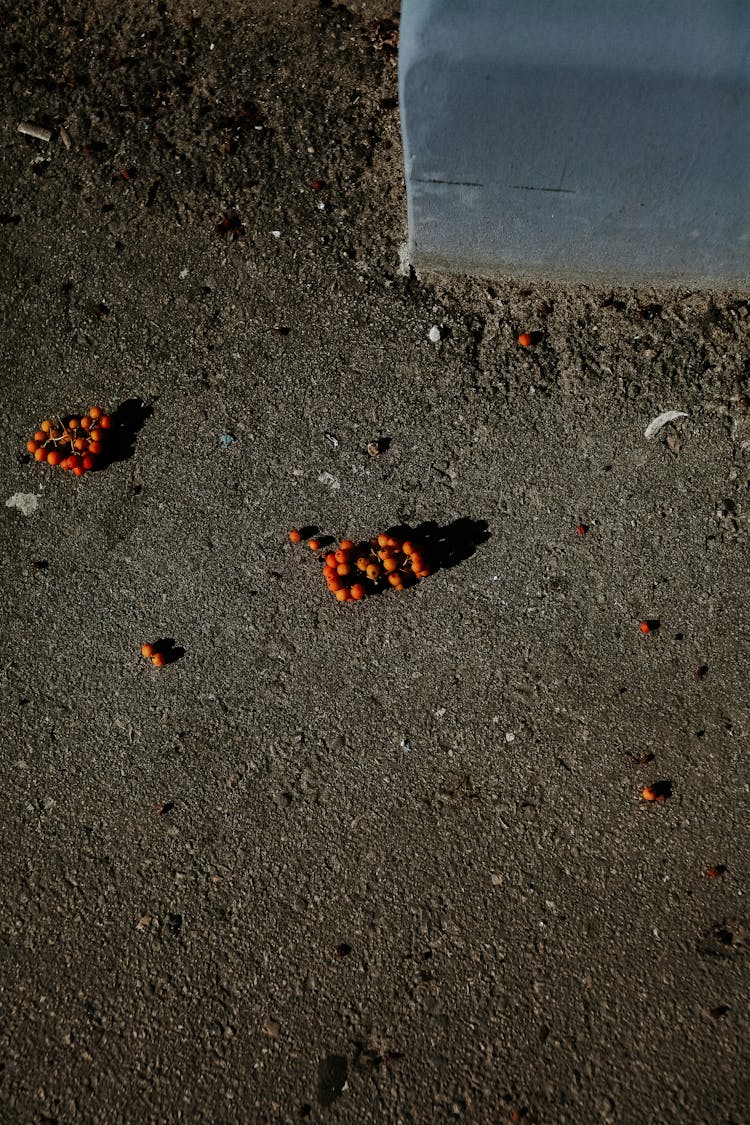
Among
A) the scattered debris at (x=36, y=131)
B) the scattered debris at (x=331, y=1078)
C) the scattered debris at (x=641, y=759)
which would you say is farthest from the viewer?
the scattered debris at (x=36, y=131)

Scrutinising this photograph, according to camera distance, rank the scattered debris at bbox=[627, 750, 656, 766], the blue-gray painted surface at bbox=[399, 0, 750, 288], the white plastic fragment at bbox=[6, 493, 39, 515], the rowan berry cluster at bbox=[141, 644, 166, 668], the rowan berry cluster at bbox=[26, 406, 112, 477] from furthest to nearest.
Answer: the white plastic fragment at bbox=[6, 493, 39, 515], the rowan berry cluster at bbox=[26, 406, 112, 477], the rowan berry cluster at bbox=[141, 644, 166, 668], the scattered debris at bbox=[627, 750, 656, 766], the blue-gray painted surface at bbox=[399, 0, 750, 288]

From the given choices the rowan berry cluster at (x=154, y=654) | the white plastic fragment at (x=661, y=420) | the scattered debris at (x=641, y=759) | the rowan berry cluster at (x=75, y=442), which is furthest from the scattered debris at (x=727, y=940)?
the rowan berry cluster at (x=75, y=442)

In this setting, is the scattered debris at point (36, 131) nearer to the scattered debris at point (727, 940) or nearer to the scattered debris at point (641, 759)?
the scattered debris at point (641, 759)

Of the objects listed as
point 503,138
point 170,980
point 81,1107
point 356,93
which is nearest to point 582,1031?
point 170,980

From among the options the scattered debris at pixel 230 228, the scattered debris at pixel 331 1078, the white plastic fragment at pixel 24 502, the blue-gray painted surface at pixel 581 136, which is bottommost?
the scattered debris at pixel 331 1078

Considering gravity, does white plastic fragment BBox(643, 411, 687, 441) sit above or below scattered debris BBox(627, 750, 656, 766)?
above

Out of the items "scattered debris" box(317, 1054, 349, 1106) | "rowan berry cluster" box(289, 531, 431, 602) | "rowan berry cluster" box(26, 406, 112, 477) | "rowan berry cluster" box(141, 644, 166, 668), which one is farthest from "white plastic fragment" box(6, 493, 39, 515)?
"scattered debris" box(317, 1054, 349, 1106)

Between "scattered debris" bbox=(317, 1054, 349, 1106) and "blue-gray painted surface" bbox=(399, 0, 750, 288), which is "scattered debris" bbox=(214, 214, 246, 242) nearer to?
"blue-gray painted surface" bbox=(399, 0, 750, 288)

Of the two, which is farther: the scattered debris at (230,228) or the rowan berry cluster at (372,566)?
the scattered debris at (230,228)
